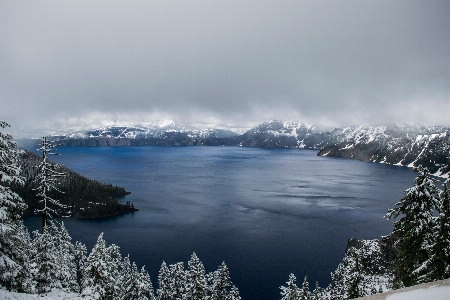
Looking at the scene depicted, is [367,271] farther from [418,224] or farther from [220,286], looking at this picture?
[418,224]

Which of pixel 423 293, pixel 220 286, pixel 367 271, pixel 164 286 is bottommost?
pixel 164 286

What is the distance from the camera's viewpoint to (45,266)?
94.9ft

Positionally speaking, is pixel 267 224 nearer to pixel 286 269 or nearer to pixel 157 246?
pixel 286 269

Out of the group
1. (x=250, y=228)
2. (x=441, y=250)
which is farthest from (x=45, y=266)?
(x=250, y=228)

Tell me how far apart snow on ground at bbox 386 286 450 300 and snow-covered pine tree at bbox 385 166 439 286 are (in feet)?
31.1

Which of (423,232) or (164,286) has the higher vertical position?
(423,232)

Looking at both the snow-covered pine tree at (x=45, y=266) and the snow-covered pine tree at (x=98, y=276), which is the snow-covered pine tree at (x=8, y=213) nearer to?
the snow-covered pine tree at (x=98, y=276)

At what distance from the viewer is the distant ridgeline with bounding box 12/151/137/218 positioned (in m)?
→ 122

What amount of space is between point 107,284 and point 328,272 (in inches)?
2052

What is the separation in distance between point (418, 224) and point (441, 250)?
87.3 inches

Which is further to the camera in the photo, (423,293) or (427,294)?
(423,293)

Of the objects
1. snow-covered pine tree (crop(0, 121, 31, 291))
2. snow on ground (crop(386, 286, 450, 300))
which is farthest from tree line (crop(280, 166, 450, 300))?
snow-covered pine tree (crop(0, 121, 31, 291))

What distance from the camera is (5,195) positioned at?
1494cm

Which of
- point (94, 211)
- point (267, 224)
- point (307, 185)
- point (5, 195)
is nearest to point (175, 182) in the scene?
point (94, 211)
